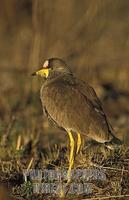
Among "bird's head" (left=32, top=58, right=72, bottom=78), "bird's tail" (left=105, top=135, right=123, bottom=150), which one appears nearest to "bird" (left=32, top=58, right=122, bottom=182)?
"bird's tail" (left=105, top=135, right=123, bottom=150)

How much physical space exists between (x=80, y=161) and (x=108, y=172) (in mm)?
265

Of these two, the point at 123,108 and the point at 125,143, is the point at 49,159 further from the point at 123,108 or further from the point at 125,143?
the point at 123,108

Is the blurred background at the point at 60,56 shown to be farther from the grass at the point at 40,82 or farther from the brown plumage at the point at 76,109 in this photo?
the brown plumage at the point at 76,109

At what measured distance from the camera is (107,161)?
6008 mm

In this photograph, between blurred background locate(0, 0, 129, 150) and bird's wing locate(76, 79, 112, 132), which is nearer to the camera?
bird's wing locate(76, 79, 112, 132)

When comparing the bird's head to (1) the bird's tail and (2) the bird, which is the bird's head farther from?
(1) the bird's tail

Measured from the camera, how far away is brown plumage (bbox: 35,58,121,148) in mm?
5699

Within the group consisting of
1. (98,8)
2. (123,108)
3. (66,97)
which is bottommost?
(123,108)

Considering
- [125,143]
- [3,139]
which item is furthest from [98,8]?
[125,143]

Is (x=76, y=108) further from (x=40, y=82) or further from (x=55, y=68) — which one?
(x=40, y=82)

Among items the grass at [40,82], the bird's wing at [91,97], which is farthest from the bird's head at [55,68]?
the grass at [40,82]

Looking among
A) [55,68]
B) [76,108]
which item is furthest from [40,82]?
[76,108]

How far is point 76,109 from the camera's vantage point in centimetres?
582

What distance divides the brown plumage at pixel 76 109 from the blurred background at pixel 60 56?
1546mm
